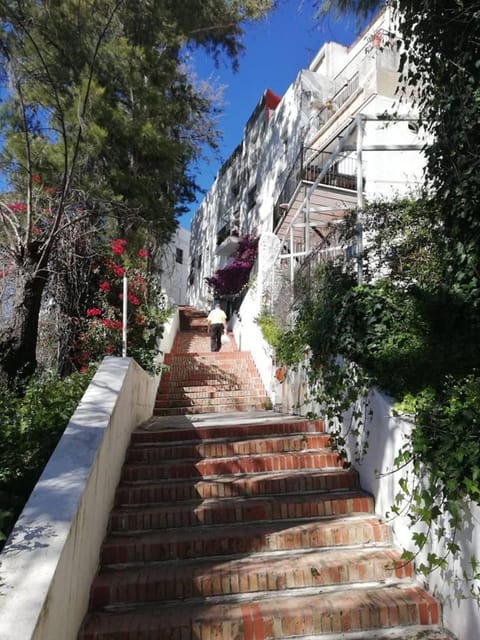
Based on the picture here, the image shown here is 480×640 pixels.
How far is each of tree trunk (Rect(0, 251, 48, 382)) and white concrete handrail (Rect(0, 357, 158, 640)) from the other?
135 cm

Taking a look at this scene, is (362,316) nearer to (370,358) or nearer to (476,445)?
(370,358)

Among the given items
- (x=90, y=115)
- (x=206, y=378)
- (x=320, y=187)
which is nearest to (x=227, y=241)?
(x=320, y=187)

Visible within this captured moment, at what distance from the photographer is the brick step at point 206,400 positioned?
22.7ft

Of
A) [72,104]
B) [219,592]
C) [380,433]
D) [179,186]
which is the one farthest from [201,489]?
[179,186]

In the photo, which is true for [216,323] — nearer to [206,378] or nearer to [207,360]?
[207,360]

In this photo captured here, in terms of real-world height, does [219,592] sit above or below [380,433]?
below

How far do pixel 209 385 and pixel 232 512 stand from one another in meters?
4.25

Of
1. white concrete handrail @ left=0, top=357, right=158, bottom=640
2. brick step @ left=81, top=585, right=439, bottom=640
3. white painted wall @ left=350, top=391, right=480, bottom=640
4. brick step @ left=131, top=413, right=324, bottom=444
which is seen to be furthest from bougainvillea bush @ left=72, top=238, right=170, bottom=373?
brick step @ left=81, top=585, right=439, bottom=640

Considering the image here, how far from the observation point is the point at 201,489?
3695 millimetres

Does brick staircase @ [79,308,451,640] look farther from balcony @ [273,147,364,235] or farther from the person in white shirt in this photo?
balcony @ [273,147,364,235]

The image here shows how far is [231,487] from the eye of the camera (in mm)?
3715

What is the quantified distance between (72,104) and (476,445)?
8713 millimetres

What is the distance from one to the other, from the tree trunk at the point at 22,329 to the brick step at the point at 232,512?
→ 7.35 ft

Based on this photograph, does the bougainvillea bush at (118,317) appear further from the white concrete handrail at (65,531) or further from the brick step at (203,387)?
the white concrete handrail at (65,531)
